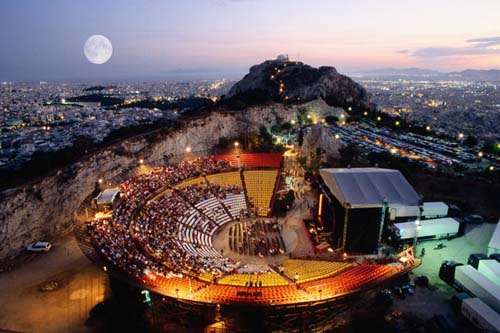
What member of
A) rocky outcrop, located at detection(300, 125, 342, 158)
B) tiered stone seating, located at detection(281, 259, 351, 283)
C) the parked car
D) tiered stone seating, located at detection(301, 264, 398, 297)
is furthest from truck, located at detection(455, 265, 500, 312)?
the parked car

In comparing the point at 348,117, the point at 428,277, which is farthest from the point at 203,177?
the point at 348,117

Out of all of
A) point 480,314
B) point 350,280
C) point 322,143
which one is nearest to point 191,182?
point 322,143

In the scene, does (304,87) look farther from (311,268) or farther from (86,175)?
(311,268)

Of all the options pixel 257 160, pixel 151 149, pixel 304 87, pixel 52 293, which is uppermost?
pixel 304 87

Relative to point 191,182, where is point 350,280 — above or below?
below

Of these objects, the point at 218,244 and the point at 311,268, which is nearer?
the point at 311,268

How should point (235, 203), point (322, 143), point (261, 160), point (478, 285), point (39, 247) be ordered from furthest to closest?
point (322, 143) < point (261, 160) < point (235, 203) < point (39, 247) < point (478, 285)

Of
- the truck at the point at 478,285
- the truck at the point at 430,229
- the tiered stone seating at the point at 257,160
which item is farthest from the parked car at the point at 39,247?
the truck at the point at 478,285
